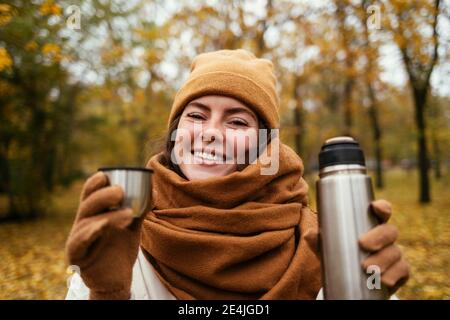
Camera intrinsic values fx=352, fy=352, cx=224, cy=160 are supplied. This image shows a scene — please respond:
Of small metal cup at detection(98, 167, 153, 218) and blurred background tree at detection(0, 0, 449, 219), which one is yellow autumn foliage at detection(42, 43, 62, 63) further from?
Result: small metal cup at detection(98, 167, 153, 218)

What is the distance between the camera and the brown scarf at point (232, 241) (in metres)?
1.46

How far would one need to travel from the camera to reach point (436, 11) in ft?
23.1

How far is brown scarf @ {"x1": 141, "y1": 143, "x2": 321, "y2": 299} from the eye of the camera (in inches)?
57.6

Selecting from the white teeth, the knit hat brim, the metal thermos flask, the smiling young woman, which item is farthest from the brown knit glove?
the knit hat brim

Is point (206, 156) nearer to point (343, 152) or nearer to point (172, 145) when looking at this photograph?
point (172, 145)

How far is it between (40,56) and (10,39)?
2.29m

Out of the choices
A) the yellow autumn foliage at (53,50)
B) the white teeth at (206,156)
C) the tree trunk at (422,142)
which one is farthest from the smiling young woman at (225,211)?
the tree trunk at (422,142)

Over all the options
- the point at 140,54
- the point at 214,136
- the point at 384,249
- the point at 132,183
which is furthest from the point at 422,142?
the point at 132,183

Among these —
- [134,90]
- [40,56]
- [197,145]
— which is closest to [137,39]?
[134,90]

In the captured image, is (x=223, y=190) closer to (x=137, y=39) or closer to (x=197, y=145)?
(x=197, y=145)

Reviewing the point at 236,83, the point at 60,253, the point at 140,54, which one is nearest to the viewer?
the point at 236,83

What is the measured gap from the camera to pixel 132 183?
3.43 feet

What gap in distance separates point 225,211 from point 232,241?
0.13m
